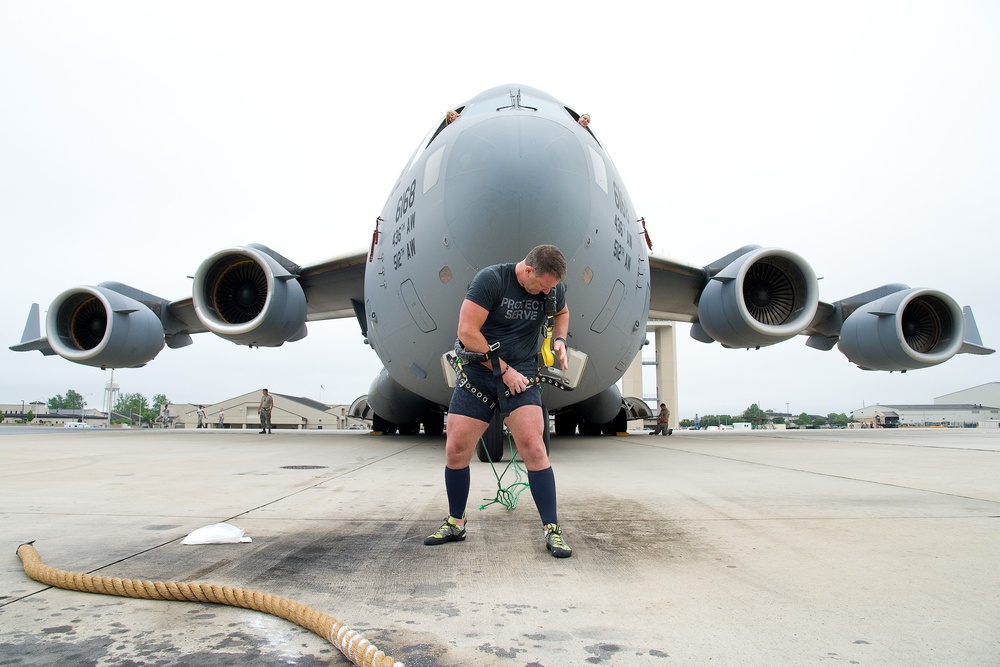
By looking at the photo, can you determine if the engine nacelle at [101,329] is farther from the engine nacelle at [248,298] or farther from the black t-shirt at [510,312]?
the black t-shirt at [510,312]

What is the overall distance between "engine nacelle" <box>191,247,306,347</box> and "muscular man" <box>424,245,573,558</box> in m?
6.94

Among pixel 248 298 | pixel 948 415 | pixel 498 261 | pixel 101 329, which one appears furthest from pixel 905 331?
pixel 948 415

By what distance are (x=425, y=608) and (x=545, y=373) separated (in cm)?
145

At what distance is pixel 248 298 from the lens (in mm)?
9648

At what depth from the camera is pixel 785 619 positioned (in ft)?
5.22

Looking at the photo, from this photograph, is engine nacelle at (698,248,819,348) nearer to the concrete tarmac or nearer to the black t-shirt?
the concrete tarmac

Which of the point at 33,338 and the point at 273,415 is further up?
the point at 33,338

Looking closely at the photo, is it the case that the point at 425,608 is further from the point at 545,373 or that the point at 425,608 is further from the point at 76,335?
the point at 76,335

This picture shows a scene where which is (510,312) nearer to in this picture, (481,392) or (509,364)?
(509,364)

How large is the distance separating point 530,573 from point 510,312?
3.54 feet

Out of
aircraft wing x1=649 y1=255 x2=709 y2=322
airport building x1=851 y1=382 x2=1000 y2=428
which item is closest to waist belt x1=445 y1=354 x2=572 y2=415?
aircraft wing x1=649 y1=255 x2=709 y2=322

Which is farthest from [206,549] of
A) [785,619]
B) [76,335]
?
[76,335]

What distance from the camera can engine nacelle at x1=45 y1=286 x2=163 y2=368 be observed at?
9984 mm

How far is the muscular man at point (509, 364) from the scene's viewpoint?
2.51 meters
